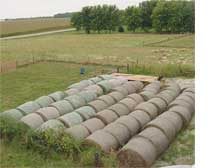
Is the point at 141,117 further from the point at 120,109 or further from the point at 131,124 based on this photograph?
the point at 120,109

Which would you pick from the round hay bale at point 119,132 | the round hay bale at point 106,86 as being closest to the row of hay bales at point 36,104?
the round hay bale at point 106,86

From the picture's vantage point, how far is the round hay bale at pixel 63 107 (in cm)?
1000

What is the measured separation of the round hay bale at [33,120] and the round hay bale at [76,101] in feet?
5.31

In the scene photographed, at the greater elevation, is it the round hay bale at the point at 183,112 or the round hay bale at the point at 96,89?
the round hay bale at the point at 96,89

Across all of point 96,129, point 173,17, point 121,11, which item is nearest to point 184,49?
point 173,17

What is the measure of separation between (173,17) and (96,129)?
115 ft

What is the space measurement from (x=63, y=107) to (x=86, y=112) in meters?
0.94

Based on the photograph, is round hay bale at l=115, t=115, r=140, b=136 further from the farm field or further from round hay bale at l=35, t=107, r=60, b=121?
round hay bale at l=35, t=107, r=60, b=121

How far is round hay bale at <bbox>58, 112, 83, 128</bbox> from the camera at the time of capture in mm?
8858

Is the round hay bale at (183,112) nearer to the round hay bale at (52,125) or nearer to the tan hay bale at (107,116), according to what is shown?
the tan hay bale at (107,116)

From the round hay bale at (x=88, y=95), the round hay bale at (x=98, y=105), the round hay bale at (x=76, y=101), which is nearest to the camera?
the round hay bale at (x=98, y=105)

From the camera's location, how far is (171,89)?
12.4 meters

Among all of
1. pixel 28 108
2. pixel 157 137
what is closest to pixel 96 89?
pixel 28 108
